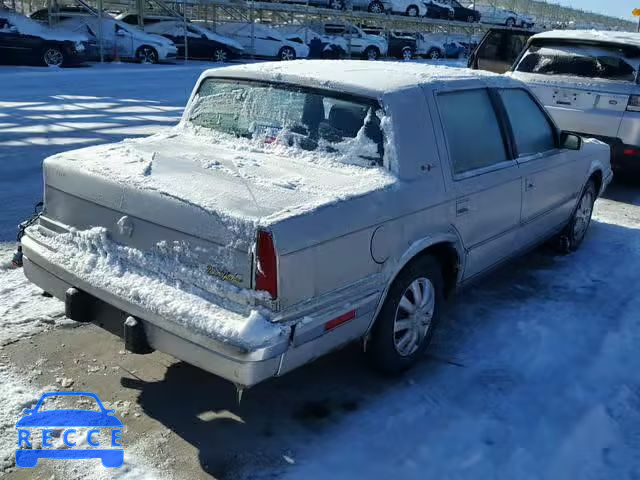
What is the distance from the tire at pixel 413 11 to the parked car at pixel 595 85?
93.7 ft

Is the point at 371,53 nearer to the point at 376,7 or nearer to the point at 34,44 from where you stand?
the point at 376,7

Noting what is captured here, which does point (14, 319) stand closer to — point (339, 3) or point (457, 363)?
point (457, 363)

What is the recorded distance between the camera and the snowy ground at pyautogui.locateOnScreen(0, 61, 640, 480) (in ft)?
9.98

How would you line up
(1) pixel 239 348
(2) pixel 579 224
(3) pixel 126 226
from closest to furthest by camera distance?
(1) pixel 239 348
(3) pixel 126 226
(2) pixel 579 224

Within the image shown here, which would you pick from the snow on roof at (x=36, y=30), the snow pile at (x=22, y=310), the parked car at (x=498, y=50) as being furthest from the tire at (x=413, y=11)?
the snow pile at (x=22, y=310)

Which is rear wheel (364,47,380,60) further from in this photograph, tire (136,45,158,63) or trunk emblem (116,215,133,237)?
trunk emblem (116,215,133,237)

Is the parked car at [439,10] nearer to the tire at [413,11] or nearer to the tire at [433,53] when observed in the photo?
the tire at [413,11]

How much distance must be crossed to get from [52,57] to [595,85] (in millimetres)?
15564

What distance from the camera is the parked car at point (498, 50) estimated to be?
37.8ft

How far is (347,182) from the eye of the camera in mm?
3379

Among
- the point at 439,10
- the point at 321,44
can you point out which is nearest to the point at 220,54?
the point at 321,44

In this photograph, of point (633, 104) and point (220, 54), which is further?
point (220, 54)

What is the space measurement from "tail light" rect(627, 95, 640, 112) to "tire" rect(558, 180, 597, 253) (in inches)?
75.3

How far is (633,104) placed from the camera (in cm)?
759
